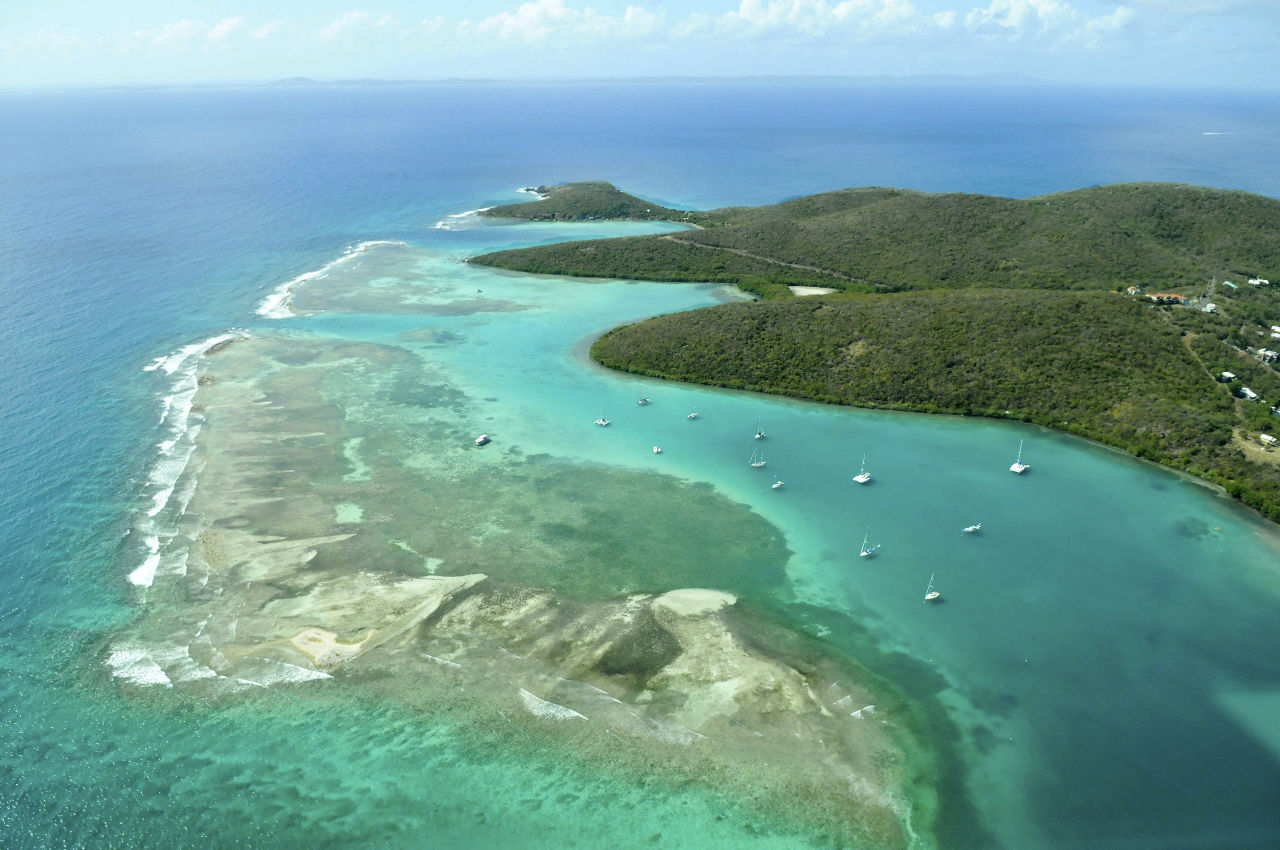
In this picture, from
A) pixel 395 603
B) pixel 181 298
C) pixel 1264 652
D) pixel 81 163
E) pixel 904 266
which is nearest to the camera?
pixel 1264 652

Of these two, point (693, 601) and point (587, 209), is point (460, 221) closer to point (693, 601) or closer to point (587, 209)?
point (587, 209)

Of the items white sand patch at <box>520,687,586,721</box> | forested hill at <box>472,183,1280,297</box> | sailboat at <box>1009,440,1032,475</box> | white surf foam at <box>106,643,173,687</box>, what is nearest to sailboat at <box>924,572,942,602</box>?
sailboat at <box>1009,440,1032,475</box>

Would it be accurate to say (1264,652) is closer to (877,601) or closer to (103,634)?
(877,601)

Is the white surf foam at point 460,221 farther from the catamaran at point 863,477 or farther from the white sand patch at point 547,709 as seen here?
the white sand patch at point 547,709

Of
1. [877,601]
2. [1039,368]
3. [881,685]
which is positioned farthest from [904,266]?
[881,685]

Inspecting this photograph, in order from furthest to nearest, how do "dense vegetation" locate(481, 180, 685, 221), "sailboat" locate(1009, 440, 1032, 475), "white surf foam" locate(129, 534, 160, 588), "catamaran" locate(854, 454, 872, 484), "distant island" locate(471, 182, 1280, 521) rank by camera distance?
"dense vegetation" locate(481, 180, 685, 221)
"distant island" locate(471, 182, 1280, 521)
"sailboat" locate(1009, 440, 1032, 475)
"catamaran" locate(854, 454, 872, 484)
"white surf foam" locate(129, 534, 160, 588)

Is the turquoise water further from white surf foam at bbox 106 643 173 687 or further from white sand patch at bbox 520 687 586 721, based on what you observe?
white surf foam at bbox 106 643 173 687
